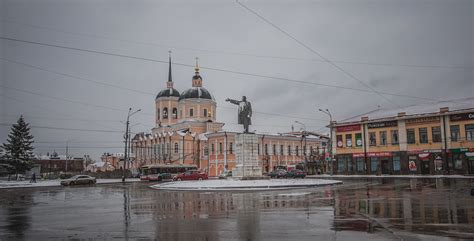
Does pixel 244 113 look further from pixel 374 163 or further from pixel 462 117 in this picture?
pixel 462 117

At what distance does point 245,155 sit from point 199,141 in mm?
45704

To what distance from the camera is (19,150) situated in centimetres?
6034

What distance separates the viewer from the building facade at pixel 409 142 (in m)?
50.5

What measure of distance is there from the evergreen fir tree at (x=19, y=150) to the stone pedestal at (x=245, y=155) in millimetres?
40185

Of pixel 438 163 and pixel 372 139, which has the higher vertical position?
pixel 372 139

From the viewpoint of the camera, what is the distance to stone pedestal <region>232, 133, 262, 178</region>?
1400 inches

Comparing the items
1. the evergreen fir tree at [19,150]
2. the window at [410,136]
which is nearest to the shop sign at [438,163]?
the window at [410,136]

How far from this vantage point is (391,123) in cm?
5738

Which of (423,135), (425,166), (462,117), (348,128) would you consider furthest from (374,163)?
(462,117)

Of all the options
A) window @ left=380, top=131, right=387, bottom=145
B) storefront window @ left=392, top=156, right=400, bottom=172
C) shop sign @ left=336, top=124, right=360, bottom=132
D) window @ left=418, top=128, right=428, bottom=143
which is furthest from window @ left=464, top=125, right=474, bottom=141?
shop sign @ left=336, top=124, right=360, bottom=132

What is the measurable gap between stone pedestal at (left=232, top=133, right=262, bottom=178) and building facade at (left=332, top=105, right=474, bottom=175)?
2825cm

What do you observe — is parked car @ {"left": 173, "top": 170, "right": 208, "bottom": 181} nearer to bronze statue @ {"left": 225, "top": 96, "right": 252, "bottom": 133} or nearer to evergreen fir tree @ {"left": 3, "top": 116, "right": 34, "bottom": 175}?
bronze statue @ {"left": 225, "top": 96, "right": 252, "bottom": 133}

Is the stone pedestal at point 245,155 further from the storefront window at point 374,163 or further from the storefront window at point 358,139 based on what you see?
the storefront window at point 358,139

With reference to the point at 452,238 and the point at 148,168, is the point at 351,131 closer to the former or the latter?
the point at 148,168
